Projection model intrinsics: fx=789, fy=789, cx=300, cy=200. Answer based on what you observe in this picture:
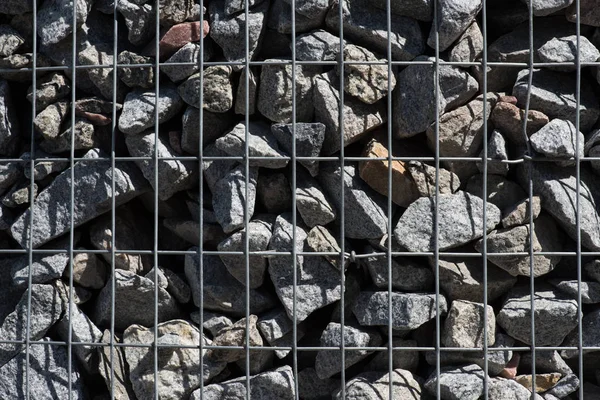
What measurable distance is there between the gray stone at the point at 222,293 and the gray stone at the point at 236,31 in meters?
0.54

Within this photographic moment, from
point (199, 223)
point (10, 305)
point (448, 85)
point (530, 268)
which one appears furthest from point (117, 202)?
point (530, 268)

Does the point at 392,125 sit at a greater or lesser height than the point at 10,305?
greater

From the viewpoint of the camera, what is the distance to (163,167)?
2.05 metres

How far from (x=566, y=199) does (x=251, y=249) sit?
798mm

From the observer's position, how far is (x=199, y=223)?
2.01 metres

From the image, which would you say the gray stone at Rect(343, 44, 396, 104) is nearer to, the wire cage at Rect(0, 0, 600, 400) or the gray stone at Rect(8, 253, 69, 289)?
the wire cage at Rect(0, 0, 600, 400)

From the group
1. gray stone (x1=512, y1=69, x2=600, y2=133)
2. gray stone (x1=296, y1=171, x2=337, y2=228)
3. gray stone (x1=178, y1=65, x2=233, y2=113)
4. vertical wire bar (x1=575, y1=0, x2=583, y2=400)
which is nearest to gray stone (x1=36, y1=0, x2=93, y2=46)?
gray stone (x1=178, y1=65, x2=233, y2=113)

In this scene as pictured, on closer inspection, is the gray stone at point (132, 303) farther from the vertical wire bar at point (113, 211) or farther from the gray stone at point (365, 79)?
the gray stone at point (365, 79)

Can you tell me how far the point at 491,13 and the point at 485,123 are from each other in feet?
1.09

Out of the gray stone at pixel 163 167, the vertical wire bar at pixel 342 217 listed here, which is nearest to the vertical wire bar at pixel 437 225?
the vertical wire bar at pixel 342 217

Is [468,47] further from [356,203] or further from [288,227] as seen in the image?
[288,227]

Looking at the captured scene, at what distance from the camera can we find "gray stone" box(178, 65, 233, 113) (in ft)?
6.68

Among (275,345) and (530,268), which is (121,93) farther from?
(530,268)

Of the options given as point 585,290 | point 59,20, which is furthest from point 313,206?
point 59,20
